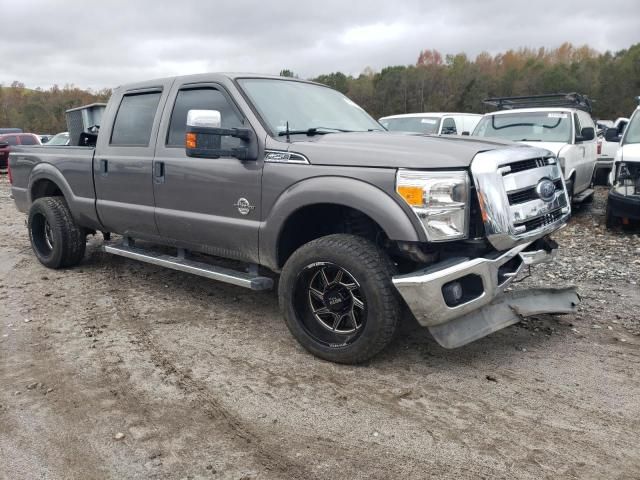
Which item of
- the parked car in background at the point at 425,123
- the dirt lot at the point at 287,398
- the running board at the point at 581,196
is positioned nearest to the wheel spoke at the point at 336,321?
the dirt lot at the point at 287,398

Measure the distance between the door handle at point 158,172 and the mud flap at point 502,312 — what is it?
2596 mm

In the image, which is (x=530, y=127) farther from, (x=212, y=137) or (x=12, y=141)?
(x=12, y=141)

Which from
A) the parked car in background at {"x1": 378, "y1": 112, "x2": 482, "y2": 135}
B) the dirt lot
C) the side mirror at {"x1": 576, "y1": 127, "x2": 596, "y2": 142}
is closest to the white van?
the parked car in background at {"x1": 378, "y1": 112, "x2": 482, "y2": 135}

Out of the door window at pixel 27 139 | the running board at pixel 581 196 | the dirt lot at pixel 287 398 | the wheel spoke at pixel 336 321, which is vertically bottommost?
the dirt lot at pixel 287 398

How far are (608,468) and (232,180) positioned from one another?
115 inches

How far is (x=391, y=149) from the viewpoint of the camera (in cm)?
339

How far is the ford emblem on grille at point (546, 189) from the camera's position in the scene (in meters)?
3.54

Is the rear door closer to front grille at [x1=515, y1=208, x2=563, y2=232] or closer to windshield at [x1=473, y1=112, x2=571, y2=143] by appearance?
front grille at [x1=515, y1=208, x2=563, y2=232]

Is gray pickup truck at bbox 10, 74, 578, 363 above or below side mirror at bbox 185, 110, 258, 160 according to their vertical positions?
below

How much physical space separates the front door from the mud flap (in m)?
1.54

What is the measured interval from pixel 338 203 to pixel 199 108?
172cm

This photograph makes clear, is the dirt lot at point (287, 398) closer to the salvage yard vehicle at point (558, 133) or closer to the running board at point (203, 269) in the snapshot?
the running board at point (203, 269)

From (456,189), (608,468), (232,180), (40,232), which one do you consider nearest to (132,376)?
(232,180)

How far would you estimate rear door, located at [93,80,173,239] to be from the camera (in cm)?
468
